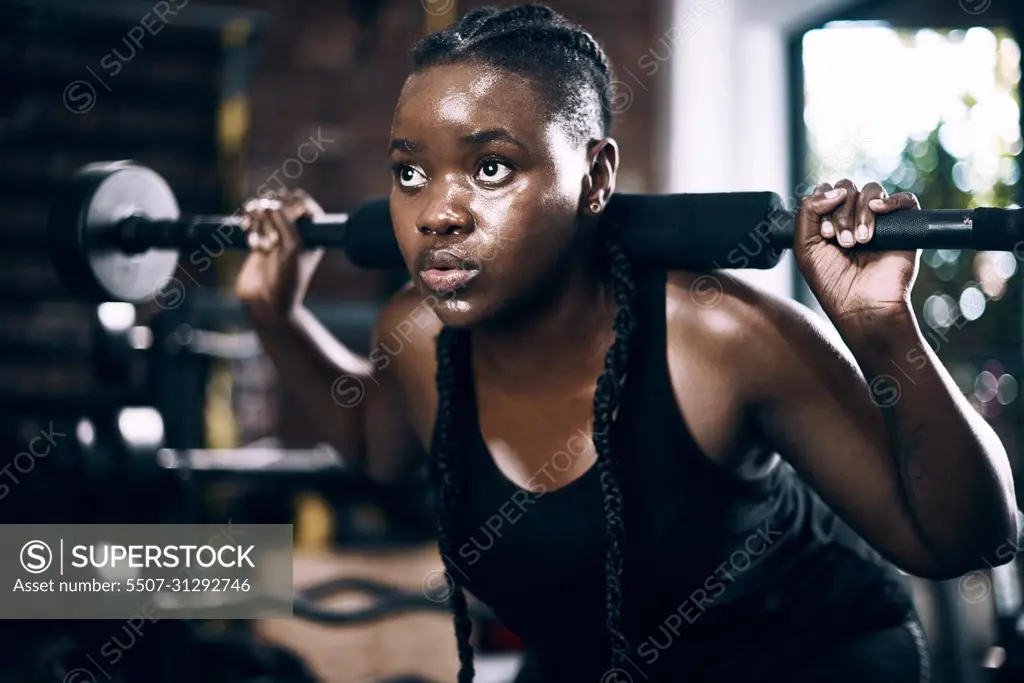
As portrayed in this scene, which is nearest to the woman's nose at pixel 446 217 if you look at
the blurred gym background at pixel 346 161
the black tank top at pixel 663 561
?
the black tank top at pixel 663 561

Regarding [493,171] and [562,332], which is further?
[562,332]

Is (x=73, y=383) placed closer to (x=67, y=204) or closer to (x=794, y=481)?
(x=67, y=204)

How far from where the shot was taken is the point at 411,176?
104 centimetres

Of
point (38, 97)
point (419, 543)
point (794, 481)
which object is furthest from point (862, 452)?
point (38, 97)

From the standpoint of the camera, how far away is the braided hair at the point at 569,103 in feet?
3.34

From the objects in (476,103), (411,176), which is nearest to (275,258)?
(411,176)

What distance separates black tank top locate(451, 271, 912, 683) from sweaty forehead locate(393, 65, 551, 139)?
256mm

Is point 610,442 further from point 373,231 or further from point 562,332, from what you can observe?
point 373,231

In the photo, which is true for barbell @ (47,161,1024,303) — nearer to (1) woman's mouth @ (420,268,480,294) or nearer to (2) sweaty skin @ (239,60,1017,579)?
(2) sweaty skin @ (239,60,1017,579)

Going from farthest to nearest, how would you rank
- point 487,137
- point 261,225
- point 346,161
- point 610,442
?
point 346,161 → point 261,225 → point 610,442 → point 487,137

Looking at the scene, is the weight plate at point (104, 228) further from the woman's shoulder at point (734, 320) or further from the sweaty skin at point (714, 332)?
the woman's shoulder at point (734, 320)

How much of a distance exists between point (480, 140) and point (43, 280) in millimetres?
2977

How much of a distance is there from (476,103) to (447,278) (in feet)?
0.58

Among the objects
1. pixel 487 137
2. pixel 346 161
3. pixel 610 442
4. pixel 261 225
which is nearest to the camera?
pixel 487 137
